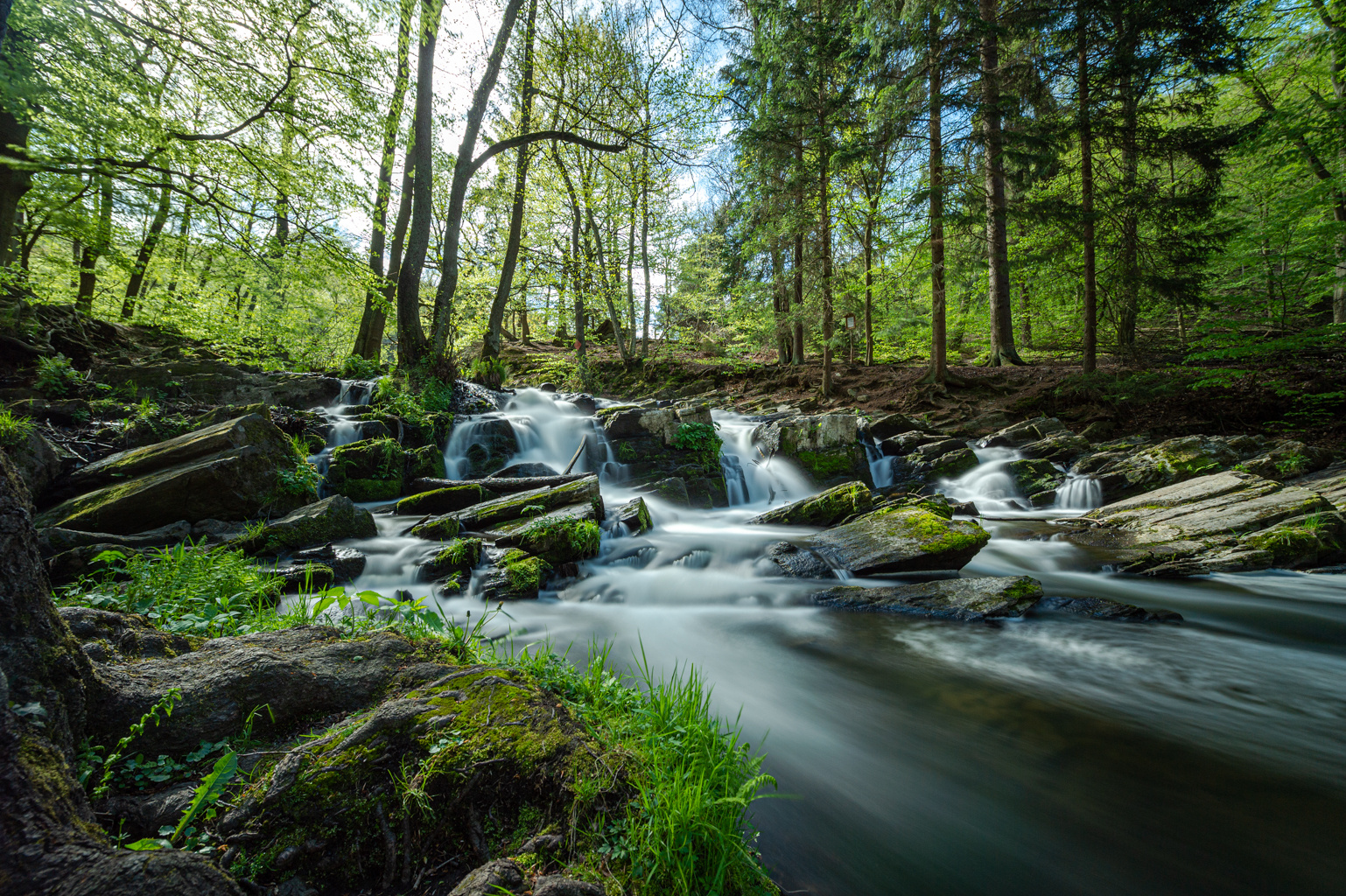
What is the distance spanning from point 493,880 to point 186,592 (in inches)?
142

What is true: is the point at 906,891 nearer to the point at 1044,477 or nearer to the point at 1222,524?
the point at 1222,524

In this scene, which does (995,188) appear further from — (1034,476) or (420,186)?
(420,186)

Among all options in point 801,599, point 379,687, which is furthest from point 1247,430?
point 379,687

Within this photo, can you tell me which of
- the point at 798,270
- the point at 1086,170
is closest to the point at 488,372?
the point at 798,270

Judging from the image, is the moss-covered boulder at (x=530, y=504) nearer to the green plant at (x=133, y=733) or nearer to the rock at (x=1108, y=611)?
the green plant at (x=133, y=733)

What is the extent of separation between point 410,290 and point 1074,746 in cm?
1252

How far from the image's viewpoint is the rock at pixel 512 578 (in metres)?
5.29

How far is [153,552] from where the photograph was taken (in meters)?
4.58

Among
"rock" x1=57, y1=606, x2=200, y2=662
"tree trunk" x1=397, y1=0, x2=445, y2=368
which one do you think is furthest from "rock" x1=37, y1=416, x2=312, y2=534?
"tree trunk" x1=397, y1=0, x2=445, y2=368

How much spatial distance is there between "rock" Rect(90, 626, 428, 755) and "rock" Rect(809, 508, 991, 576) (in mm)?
5434

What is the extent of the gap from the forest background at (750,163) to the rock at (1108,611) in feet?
25.5

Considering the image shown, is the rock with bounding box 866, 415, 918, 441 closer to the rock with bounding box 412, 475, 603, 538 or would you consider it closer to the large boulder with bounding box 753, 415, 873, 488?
the large boulder with bounding box 753, 415, 873, 488

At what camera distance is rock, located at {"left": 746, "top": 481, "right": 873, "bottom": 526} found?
8.27 meters

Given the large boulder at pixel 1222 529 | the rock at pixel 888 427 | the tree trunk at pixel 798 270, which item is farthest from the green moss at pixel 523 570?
the tree trunk at pixel 798 270
